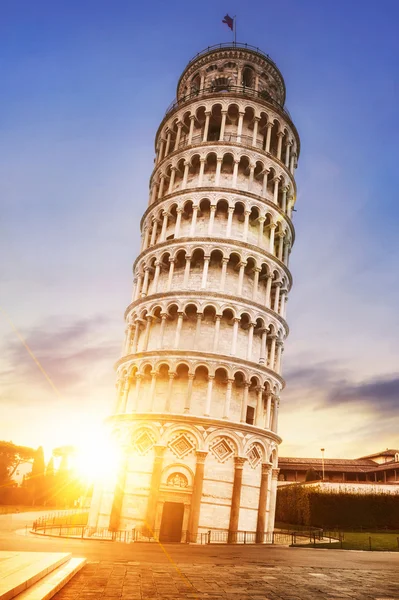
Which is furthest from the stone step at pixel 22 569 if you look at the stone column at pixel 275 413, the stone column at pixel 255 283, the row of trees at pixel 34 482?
the row of trees at pixel 34 482

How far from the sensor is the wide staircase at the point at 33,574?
6777 mm

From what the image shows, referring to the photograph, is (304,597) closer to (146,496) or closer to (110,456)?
(146,496)

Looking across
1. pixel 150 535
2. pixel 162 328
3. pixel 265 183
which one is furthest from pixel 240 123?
pixel 150 535

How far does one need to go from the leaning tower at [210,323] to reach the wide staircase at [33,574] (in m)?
19.2

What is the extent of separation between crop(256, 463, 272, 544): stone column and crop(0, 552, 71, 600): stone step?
73.0 feet

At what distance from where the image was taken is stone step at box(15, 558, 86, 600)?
6941 millimetres

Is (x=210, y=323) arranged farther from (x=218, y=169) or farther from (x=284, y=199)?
(x=284, y=199)

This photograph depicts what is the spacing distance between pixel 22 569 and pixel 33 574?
55 cm

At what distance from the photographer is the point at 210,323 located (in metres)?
33.7

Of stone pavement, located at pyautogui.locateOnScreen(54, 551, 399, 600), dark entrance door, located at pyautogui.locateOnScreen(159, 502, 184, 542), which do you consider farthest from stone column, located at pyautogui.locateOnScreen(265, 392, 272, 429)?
stone pavement, located at pyautogui.locateOnScreen(54, 551, 399, 600)

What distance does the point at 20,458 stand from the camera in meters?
66.8

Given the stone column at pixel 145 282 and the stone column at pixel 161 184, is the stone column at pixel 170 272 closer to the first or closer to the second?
the stone column at pixel 145 282

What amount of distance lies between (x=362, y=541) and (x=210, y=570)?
24.0 meters

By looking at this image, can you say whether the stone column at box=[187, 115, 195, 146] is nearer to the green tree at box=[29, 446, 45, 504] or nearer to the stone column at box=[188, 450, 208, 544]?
the stone column at box=[188, 450, 208, 544]
